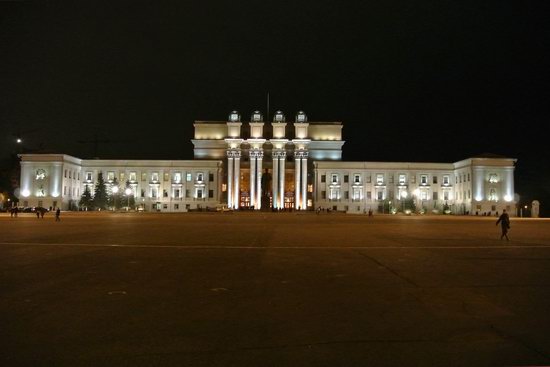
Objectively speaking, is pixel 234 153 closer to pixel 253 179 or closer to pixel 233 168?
pixel 233 168

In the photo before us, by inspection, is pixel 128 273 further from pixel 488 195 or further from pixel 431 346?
pixel 488 195

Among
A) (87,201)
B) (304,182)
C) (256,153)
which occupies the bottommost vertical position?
(87,201)

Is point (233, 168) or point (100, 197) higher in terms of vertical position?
point (233, 168)

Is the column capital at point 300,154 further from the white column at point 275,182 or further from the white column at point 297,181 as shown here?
the white column at point 275,182

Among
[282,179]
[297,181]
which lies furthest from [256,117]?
[297,181]

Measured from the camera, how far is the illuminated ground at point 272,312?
618 centimetres

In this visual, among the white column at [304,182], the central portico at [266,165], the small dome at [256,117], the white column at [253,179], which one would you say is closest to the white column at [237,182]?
the central portico at [266,165]

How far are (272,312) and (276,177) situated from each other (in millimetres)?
97911

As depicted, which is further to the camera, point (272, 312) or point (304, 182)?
point (304, 182)

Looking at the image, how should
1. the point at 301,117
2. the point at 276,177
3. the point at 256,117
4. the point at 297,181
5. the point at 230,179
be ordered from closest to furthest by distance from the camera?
the point at 230,179, the point at 297,181, the point at 276,177, the point at 256,117, the point at 301,117

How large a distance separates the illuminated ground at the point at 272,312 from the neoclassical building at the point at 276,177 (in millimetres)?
82925

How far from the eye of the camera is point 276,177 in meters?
106

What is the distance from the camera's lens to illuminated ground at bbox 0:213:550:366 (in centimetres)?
618

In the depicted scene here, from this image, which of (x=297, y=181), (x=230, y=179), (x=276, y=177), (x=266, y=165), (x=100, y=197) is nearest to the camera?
(x=100, y=197)
